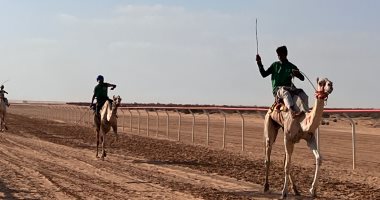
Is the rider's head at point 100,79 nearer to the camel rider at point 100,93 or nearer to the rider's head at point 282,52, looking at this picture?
the camel rider at point 100,93

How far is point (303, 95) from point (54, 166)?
24.7 feet

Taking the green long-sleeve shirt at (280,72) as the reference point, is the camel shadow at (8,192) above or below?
below

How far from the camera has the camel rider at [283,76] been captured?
10.3 m

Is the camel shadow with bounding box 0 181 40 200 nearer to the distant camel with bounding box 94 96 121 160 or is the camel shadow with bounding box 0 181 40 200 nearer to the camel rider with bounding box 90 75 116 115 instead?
the distant camel with bounding box 94 96 121 160

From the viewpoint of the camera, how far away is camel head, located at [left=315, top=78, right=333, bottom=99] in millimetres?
9172

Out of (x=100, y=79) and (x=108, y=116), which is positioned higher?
(x=100, y=79)

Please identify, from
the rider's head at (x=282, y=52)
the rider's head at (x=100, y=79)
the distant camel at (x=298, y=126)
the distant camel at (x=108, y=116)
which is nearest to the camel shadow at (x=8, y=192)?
the distant camel at (x=298, y=126)

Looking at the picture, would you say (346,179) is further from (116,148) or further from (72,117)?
(72,117)

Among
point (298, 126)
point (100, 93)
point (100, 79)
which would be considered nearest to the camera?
point (298, 126)

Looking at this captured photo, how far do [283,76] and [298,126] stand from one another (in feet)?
3.87

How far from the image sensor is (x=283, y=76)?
424 inches

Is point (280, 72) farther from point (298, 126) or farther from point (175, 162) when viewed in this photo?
point (175, 162)

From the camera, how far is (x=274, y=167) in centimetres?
1535

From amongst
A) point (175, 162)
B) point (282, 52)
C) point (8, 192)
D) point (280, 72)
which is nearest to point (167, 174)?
point (175, 162)
